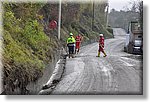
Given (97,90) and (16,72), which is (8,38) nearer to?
(16,72)

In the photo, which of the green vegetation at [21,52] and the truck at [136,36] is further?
the truck at [136,36]

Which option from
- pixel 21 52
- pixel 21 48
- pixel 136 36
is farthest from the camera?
pixel 136 36

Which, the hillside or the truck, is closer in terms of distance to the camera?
the hillside

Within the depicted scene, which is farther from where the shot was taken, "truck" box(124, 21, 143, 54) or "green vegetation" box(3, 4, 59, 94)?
"truck" box(124, 21, 143, 54)

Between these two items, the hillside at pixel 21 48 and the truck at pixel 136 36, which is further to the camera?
the truck at pixel 136 36

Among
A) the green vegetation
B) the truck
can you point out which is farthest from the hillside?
the truck

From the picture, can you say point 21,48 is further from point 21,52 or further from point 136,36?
point 136,36

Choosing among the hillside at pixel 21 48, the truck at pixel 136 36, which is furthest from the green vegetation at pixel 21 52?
the truck at pixel 136 36

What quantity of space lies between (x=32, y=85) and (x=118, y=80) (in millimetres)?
1230

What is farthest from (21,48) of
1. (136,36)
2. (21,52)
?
(136,36)

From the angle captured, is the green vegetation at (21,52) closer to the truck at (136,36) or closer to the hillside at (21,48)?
the hillside at (21,48)

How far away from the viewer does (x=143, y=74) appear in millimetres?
4008

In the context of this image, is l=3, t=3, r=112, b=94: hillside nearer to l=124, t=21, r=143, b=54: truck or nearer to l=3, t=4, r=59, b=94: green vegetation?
l=3, t=4, r=59, b=94: green vegetation

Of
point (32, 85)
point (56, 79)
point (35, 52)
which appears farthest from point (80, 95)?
point (35, 52)
